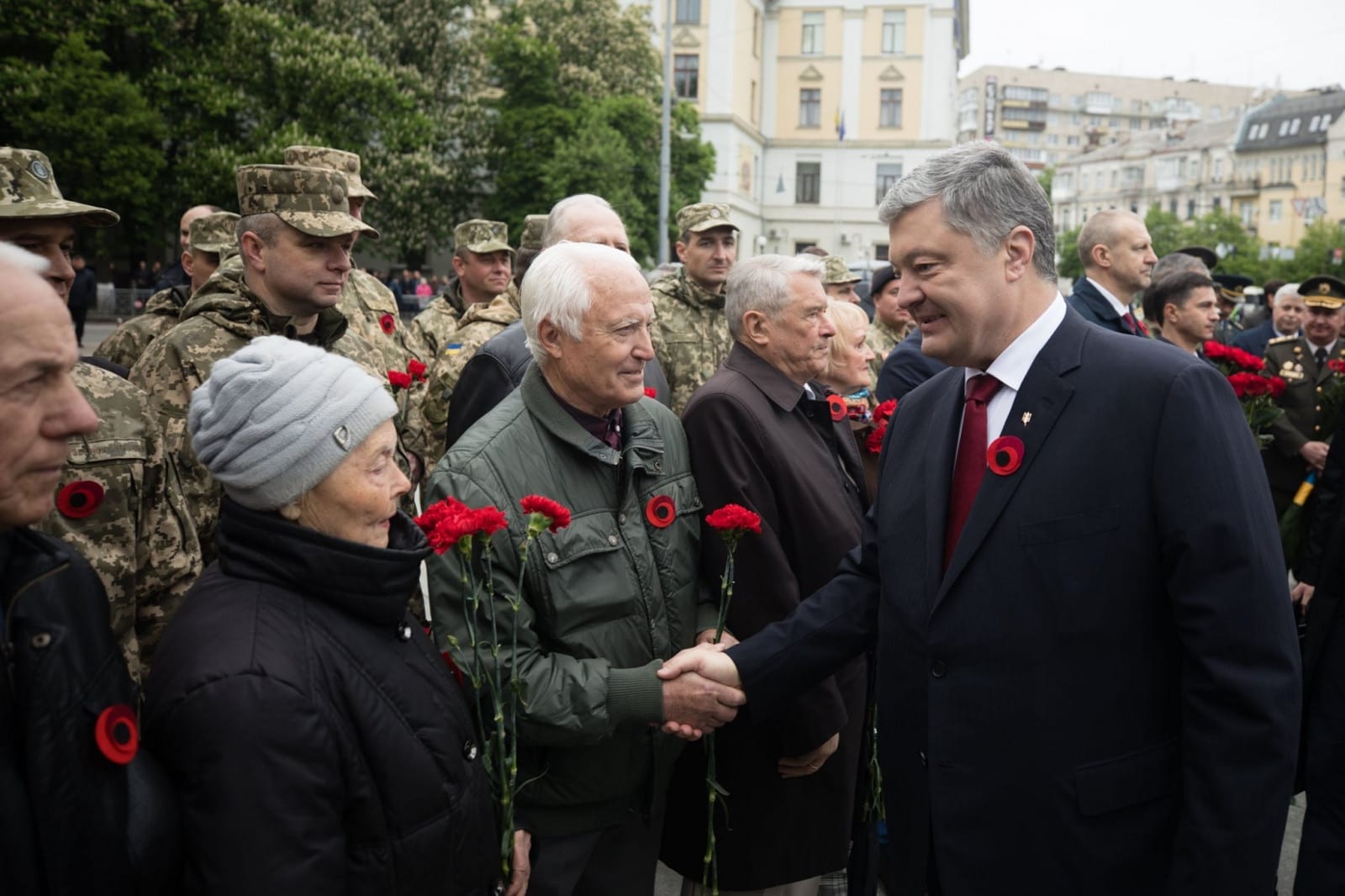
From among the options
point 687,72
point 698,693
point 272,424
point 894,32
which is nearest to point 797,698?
point 698,693

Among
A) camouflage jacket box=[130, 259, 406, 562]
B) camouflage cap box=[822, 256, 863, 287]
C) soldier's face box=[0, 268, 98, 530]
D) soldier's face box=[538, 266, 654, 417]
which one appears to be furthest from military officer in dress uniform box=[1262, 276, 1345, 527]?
soldier's face box=[0, 268, 98, 530]

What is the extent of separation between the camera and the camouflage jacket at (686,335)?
7.02 m

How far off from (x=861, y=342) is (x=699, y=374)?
92.7 inches

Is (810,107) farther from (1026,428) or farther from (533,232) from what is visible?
(1026,428)

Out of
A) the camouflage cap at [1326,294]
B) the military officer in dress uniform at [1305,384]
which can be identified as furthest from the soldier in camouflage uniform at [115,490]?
the camouflage cap at [1326,294]

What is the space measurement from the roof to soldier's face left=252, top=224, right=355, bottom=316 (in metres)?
103

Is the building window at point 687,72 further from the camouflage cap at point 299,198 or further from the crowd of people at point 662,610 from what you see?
the crowd of people at point 662,610

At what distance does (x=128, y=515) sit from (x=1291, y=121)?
10975cm

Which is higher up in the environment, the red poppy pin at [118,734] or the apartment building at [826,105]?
the apartment building at [826,105]

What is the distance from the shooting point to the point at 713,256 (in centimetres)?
733

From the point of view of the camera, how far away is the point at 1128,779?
7.80 feet

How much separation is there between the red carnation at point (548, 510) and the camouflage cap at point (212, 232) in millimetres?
4486

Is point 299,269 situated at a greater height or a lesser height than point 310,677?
greater

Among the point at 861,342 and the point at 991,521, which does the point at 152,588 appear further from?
the point at 861,342
